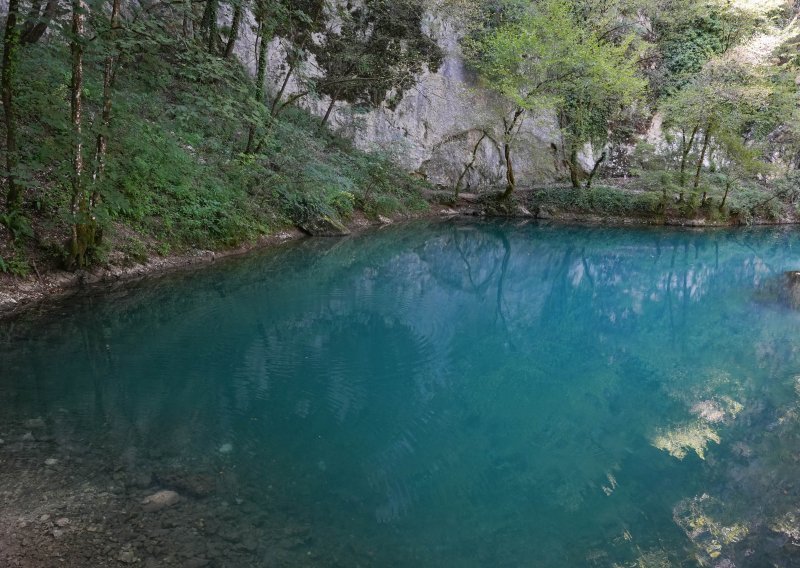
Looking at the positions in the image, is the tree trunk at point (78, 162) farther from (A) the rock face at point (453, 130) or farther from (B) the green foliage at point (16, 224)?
(A) the rock face at point (453, 130)

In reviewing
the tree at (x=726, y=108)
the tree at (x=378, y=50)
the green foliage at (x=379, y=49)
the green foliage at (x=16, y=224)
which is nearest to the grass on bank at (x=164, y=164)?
the green foliage at (x=16, y=224)

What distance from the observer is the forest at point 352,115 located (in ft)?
25.1

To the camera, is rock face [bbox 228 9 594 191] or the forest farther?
rock face [bbox 228 9 594 191]

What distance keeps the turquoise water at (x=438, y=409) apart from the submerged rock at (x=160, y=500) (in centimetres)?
34

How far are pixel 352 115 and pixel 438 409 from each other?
19.3m

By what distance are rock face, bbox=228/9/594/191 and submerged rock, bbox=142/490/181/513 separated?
2114cm

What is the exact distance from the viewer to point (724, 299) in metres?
12.5

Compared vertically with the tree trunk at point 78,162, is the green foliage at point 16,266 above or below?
below

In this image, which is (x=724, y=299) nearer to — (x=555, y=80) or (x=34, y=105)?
(x=555, y=80)

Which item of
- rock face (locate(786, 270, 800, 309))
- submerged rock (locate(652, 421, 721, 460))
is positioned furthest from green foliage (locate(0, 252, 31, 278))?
rock face (locate(786, 270, 800, 309))

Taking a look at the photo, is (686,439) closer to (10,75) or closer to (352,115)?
(10,75)

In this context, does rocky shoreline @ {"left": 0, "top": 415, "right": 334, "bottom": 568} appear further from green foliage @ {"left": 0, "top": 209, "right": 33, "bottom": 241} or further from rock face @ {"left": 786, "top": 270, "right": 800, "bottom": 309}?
rock face @ {"left": 786, "top": 270, "right": 800, "bottom": 309}

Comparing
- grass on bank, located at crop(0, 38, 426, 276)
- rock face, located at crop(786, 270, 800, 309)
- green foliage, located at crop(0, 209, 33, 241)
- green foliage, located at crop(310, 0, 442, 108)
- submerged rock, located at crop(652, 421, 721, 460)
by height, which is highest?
green foliage, located at crop(310, 0, 442, 108)

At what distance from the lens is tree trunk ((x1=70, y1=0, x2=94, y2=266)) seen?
6.93 meters
